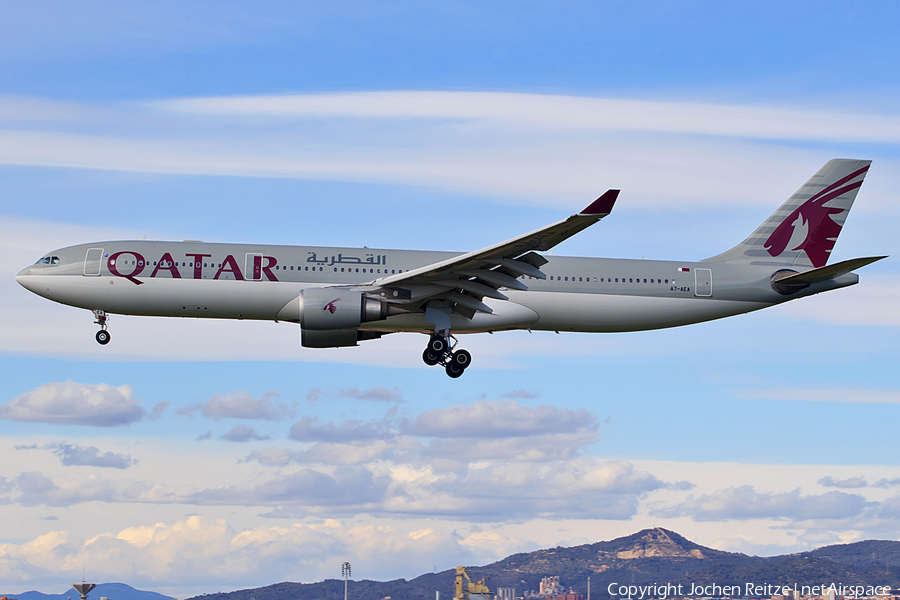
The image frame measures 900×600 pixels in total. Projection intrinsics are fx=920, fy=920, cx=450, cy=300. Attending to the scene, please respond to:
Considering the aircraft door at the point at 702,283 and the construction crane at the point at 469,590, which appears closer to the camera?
the aircraft door at the point at 702,283

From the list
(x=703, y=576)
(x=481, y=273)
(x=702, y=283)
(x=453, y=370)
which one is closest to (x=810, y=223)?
(x=702, y=283)

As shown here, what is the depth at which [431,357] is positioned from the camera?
33469mm

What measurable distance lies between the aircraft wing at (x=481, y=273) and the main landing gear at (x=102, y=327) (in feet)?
34.1

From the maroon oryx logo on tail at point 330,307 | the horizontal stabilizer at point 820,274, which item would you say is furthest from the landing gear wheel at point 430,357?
the horizontal stabilizer at point 820,274

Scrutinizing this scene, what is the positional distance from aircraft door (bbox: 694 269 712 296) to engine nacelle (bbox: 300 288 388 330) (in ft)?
42.3

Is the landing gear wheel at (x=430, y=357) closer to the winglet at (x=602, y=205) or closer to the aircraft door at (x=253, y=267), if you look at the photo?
the aircraft door at (x=253, y=267)

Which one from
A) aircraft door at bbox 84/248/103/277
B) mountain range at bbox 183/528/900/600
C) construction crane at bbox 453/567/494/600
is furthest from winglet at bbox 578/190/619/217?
mountain range at bbox 183/528/900/600

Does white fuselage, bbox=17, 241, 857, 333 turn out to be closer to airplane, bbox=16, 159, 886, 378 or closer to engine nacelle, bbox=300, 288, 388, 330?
airplane, bbox=16, 159, 886, 378

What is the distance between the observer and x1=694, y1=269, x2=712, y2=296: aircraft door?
1401 inches

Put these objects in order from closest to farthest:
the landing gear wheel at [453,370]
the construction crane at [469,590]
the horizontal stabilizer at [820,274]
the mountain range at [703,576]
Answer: the horizontal stabilizer at [820,274] → the landing gear wheel at [453,370] → the construction crane at [469,590] → the mountain range at [703,576]

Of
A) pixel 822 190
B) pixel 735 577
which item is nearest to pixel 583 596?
pixel 735 577

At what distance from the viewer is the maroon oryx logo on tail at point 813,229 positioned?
126 ft

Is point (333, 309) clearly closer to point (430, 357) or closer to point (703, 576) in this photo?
point (430, 357)

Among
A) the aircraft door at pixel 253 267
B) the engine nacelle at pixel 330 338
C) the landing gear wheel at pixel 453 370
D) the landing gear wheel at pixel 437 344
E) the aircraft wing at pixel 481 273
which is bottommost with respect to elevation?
the landing gear wheel at pixel 453 370
